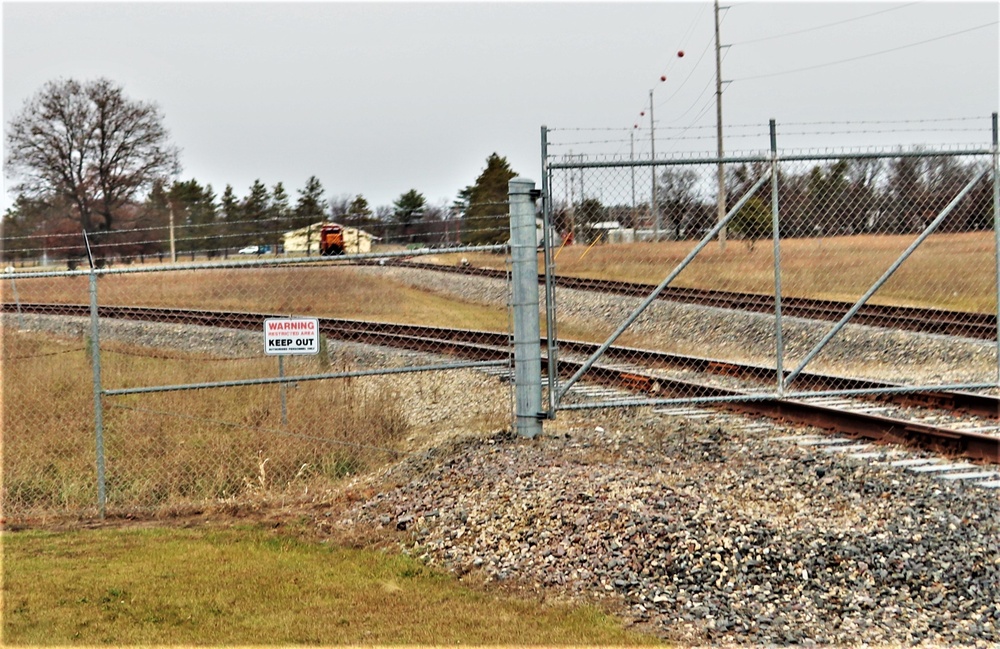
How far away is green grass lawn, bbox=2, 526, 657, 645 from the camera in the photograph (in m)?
5.57

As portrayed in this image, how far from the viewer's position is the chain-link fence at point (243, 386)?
28.5 feet

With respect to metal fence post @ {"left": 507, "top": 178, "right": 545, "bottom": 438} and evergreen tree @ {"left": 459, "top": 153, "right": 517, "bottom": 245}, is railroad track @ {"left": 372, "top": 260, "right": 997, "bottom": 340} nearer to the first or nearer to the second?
metal fence post @ {"left": 507, "top": 178, "right": 545, "bottom": 438}

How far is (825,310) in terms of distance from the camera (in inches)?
599

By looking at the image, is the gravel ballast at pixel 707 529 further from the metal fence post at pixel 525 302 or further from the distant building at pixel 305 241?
the distant building at pixel 305 241

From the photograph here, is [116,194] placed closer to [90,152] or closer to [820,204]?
[90,152]

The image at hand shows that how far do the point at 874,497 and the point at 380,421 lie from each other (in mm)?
4759

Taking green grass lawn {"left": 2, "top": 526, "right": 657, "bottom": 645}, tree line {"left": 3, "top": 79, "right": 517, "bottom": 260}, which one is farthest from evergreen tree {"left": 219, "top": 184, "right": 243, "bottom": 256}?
green grass lawn {"left": 2, "top": 526, "right": 657, "bottom": 645}

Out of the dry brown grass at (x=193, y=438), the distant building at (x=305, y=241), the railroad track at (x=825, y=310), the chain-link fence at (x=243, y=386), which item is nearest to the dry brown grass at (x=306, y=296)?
the chain-link fence at (x=243, y=386)

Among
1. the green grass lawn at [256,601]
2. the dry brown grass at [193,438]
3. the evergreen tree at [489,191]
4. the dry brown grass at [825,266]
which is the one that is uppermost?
the evergreen tree at [489,191]

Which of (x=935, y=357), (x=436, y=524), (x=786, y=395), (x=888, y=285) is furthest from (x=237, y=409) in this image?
(x=888, y=285)

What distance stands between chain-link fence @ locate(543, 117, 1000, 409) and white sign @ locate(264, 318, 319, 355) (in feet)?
6.60

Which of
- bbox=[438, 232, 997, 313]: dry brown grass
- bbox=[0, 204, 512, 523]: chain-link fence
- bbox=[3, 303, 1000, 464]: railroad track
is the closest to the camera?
bbox=[0, 204, 512, 523]: chain-link fence

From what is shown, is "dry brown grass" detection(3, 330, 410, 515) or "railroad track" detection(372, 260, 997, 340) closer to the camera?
"dry brown grass" detection(3, 330, 410, 515)

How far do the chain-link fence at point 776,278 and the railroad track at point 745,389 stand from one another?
57mm
